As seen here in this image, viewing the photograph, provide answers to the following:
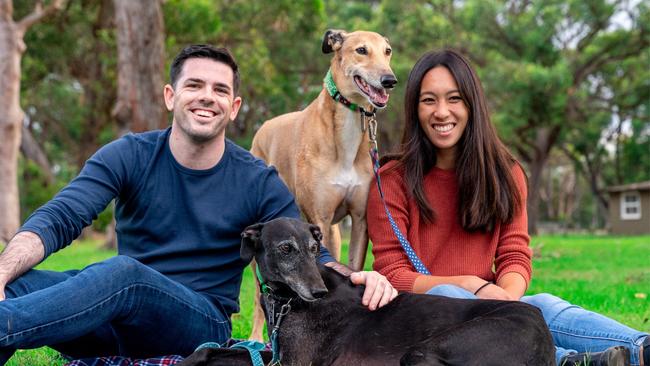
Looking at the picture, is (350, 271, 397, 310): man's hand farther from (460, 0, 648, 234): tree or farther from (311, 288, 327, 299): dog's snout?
(460, 0, 648, 234): tree

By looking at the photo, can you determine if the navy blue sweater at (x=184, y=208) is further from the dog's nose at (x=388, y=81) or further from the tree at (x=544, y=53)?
the tree at (x=544, y=53)

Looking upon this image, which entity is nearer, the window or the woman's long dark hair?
the woman's long dark hair

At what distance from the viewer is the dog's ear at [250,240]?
3635 mm

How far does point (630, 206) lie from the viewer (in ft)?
125

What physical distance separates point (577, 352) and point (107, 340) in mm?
2592

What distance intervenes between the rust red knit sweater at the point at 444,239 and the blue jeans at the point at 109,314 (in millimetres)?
1095

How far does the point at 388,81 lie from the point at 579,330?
206 centimetres

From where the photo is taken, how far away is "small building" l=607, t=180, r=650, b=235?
122 ft

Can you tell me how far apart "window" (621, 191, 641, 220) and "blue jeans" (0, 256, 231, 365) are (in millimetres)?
37872

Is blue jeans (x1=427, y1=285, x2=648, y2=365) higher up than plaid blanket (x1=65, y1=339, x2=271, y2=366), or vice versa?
blue jeans (x1=427, y1=285, x2=648, y2=365)

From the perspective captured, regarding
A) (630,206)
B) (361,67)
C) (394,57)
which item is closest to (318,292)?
(361,67)

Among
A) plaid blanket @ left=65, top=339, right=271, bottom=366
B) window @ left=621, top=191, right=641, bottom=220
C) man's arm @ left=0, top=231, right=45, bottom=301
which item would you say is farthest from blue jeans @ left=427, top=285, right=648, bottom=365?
window @ left=621, top=191, right=641, bottom=220

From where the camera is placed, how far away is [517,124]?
86.8 feet

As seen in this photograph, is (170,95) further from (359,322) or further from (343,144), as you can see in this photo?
(359,322)
